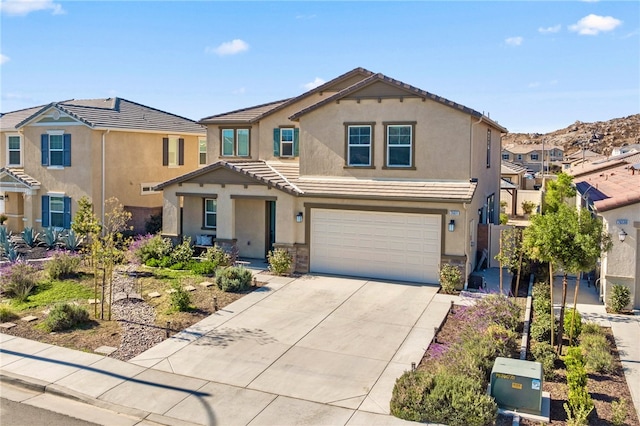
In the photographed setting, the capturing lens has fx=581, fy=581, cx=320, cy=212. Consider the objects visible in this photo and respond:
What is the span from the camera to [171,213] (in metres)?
22.3

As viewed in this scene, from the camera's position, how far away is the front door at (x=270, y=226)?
22109 millimetres

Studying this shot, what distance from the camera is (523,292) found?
18.0 m

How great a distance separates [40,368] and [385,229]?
36.4 feet

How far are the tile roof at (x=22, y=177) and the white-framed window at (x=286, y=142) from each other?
12.0m

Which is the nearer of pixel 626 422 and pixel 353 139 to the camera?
pixel 626 422

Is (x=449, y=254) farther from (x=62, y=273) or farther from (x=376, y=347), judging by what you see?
(x=62, y=273)

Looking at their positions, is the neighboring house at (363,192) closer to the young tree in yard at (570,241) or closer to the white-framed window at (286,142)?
the white-framed window at (286,142)

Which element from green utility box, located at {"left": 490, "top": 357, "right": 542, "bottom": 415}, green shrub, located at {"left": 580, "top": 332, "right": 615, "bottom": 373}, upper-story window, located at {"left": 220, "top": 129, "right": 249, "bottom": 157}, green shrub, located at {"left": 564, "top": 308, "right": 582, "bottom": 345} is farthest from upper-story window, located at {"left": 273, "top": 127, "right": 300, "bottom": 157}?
green utility box, located at {"left": 490, "top": 357, "right": 542, "bottom": 415}

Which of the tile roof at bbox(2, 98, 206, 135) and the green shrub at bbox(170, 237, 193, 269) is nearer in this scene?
the green shrub at bbox(170, 237, 193, 269)

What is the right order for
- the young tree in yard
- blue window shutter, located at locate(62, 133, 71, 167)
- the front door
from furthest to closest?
1. blue window shutter, located at locate(62, 133, 71, 167)
2. the front door
3. the young tree in yard

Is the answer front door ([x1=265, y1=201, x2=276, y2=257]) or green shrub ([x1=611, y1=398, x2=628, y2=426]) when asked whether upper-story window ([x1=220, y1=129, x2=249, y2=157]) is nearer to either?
front door ([x1=265, y1=201, x2=276, y2=257])

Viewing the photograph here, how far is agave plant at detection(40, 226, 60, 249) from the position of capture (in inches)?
966

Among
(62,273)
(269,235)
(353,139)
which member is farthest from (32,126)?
(353,139)

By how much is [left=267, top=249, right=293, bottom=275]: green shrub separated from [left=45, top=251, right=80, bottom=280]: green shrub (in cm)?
648
